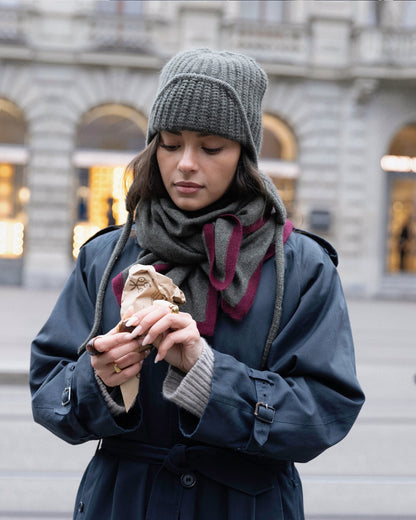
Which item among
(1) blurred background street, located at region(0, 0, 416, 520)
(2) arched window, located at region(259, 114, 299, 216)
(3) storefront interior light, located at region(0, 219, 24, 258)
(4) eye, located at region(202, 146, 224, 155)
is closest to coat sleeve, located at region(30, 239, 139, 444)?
(4) eye, located at region(202, 146, 224, 155)

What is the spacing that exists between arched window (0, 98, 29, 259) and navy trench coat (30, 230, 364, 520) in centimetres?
1607

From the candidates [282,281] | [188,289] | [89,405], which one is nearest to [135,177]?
[188,289]

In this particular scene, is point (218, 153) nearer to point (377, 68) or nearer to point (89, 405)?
point (89, 405)

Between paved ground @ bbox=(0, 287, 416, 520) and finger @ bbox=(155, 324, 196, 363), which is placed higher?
finger @ bbox=(155, 324, 196, 363)

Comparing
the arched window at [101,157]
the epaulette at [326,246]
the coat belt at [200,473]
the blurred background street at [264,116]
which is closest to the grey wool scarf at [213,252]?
the epaulette at [326,246]

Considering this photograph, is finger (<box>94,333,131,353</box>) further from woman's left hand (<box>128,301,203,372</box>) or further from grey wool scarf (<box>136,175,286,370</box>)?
grey wool scarf (<box>136,175,286,370</box>)

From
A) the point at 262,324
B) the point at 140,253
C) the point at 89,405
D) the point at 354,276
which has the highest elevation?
the point at 140,253

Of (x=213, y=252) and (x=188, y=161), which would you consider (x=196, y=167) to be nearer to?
(x=188, y=161)

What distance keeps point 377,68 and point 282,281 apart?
17060 mm

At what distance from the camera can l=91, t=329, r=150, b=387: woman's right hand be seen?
150cm

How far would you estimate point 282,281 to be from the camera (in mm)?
1698

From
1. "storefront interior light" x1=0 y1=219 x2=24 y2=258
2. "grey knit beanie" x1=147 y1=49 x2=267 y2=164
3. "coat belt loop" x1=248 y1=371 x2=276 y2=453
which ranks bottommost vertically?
"storefront interior light" x1=0 y1=219 x2=24 y2=258

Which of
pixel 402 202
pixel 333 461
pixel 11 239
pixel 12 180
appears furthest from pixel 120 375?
pixel 402 202

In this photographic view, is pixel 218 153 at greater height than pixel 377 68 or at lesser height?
lesser
